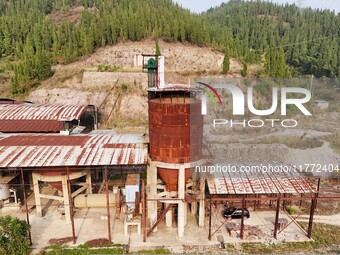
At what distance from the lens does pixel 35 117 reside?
31.6m

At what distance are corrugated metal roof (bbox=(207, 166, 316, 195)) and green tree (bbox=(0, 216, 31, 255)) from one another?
483 inches

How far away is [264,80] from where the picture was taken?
57.7m

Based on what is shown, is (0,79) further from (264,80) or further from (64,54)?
(264,80)

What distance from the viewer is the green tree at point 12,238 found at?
52.2 feet

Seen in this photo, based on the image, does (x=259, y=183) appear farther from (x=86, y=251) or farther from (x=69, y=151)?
(x=69, y=151)

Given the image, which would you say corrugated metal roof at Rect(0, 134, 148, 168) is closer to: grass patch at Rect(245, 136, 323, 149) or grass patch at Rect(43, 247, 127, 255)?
grass patch at Rect(43, 247, 127, 255)

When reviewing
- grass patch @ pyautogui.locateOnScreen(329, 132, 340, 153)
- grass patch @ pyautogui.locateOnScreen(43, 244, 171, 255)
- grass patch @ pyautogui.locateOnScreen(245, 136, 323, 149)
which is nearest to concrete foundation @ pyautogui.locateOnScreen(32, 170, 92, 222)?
grass patch @ pyautogui.locateOnScreen(43, 244, 171, 255)

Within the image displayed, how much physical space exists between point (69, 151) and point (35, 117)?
14.7 metres

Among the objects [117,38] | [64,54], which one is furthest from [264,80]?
[64,54]

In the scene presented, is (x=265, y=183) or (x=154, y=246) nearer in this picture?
(x=154, y=246)

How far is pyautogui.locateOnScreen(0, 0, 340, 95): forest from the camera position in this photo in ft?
216

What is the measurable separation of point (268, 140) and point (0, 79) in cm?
6064

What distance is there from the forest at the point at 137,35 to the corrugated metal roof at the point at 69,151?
38070mm

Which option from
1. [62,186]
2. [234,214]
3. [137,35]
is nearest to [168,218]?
[234,214]
